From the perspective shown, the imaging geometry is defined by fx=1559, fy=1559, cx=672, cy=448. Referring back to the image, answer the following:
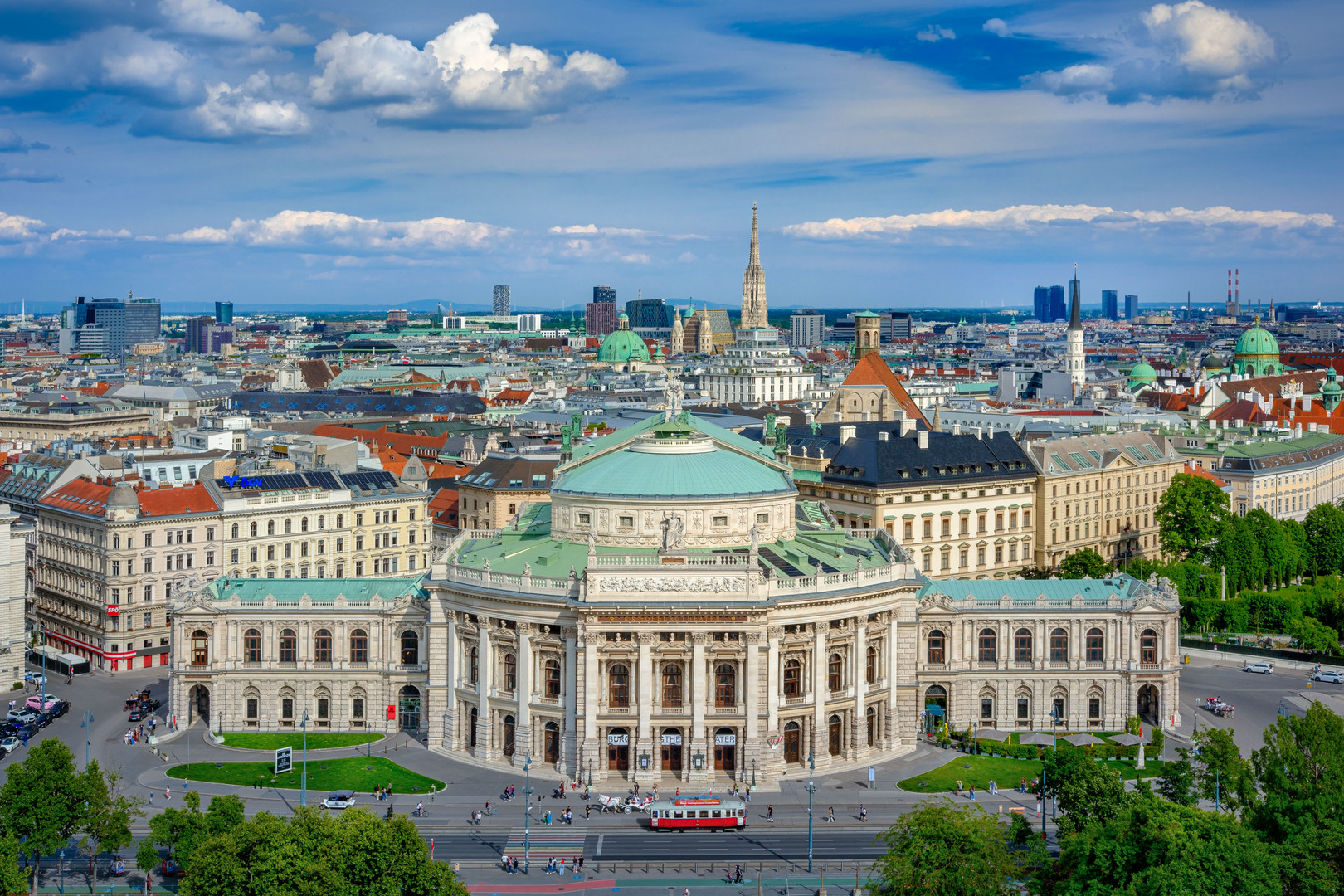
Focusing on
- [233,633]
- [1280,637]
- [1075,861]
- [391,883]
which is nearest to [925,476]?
[1280,637]

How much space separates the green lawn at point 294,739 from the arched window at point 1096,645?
55.2 metres

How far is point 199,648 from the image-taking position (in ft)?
397

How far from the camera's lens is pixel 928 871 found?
255ft

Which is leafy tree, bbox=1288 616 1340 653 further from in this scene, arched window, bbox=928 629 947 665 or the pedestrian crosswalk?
the pedestrian crosswalk

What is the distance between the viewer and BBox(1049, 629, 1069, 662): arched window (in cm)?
12125

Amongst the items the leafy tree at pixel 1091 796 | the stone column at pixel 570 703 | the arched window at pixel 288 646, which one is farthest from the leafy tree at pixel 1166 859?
the arched window at pixel 288 646

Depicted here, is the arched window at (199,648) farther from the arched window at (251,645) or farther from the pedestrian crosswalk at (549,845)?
the pedestrian crosswalk at (549,845)

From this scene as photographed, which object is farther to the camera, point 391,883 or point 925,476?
point 925,476

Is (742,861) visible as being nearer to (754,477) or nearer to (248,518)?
(754,477)

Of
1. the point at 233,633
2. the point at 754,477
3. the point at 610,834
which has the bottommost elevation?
the point at 610,834

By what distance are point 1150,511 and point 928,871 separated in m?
125

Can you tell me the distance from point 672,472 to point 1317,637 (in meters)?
67.5

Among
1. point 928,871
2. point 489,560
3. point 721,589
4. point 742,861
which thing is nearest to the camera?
point 928,871

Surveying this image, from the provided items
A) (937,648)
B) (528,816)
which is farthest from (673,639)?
(937,648)
